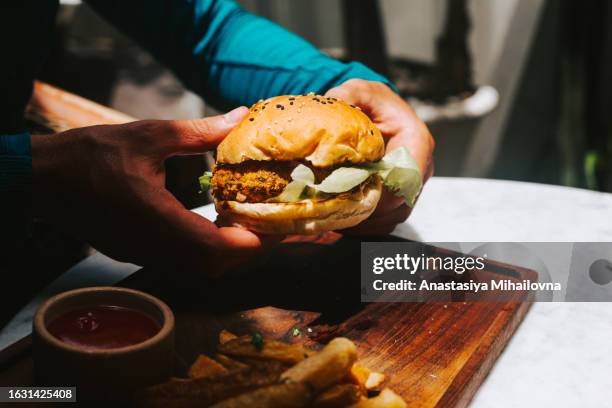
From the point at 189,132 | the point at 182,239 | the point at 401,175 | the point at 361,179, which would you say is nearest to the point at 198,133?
the point at 189,132

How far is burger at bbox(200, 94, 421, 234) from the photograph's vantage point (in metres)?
1.74

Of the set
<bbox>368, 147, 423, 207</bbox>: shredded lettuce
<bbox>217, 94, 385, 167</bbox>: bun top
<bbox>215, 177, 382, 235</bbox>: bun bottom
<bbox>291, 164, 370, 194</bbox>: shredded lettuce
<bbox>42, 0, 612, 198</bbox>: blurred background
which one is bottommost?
<bbox>42, 0, 612, 198</bbox>: blurred background

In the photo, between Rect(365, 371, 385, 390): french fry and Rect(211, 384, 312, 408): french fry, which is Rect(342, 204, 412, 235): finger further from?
Rect(211, 384, 312, 408): french fry

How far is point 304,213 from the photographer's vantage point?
173cm

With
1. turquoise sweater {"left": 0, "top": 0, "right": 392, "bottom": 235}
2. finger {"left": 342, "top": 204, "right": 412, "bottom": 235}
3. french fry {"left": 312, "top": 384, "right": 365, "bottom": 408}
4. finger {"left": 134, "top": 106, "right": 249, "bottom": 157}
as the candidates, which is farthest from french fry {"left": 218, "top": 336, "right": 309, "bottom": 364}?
turquoise sweater {"left": 0, "top": 0, "right": 392, "bottom": 235}

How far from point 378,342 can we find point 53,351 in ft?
2.42

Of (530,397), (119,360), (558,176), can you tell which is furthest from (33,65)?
(558,176)

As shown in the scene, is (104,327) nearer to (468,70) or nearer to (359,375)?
(359,375)

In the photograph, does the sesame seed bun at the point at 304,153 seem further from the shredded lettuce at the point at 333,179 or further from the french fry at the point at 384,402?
the french fry at the point at 384,402

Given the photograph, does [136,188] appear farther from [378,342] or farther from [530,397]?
[530,397]

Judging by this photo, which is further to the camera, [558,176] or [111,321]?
[558,176]

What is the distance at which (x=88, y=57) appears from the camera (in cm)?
503

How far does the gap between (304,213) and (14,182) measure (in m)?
0.69

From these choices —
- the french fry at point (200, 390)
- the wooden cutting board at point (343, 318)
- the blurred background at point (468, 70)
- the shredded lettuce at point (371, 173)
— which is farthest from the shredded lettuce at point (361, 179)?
the blurred background at point (468, 70)
